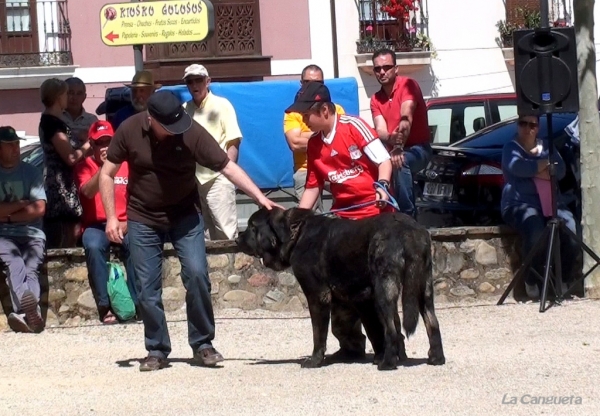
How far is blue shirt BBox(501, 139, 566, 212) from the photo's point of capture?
10977mm

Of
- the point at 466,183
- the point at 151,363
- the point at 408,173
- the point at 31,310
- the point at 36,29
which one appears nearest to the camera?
the point at 151,363

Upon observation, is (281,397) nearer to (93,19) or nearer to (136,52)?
(136,52)

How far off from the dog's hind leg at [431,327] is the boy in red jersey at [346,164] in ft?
1.74

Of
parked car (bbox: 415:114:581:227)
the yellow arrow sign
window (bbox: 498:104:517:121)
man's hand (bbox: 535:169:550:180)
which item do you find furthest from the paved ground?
window (bbox: 498:104:517:121)

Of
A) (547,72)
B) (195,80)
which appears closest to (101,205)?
(195,80)

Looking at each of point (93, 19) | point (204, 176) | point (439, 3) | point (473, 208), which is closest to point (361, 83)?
point (439, 3)

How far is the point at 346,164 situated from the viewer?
8500 millimetres

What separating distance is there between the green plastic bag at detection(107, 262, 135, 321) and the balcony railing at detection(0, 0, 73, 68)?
1741cm

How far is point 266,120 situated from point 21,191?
280 inches

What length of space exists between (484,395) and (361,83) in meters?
22.3

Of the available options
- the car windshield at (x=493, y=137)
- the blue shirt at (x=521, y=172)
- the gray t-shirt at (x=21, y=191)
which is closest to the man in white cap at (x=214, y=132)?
the gray t-shirt at (x=21, y=191)

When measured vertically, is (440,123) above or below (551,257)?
above

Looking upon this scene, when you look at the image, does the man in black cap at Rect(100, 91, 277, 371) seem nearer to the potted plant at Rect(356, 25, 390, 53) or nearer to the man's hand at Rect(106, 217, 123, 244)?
the man's hand at Rect(106, 217, 123, 244)

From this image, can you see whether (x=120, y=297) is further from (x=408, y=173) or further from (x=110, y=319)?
(x=408, y=173)
